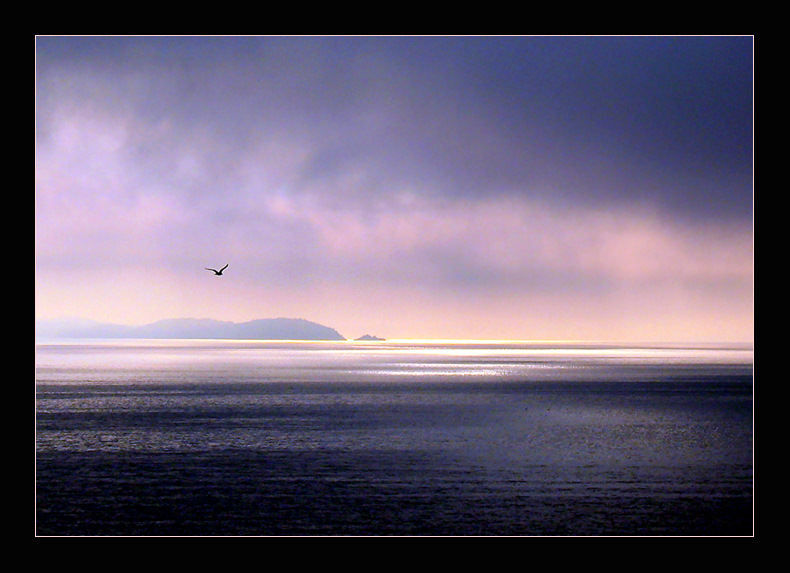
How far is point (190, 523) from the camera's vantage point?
18734 millimetres

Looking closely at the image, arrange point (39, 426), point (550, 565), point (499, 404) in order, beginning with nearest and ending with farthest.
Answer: point (550, 565)
point (39, 426)
point (499, 404)

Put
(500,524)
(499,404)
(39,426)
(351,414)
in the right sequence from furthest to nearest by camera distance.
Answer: (499,404) → (351,414) → (39,426) → (500,524)

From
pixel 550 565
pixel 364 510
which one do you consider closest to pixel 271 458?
pixel 364 510

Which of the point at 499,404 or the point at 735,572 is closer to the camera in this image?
the point at 735,572

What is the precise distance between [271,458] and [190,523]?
9495mm

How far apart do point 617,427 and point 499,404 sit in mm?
14230

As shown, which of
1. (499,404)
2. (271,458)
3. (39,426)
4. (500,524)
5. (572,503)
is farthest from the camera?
(499,404)

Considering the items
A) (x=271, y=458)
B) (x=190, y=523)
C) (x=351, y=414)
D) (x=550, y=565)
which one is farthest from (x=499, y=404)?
(x=550, y=565)

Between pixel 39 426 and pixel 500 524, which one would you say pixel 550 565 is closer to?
pixel 500 524

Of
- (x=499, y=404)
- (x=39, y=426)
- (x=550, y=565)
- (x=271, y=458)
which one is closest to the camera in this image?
(x=550, y=565)

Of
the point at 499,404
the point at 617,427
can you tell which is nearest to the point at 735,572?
the point at 617,427

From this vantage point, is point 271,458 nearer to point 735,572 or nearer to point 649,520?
point 649,520

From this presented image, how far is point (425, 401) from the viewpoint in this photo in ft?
182
